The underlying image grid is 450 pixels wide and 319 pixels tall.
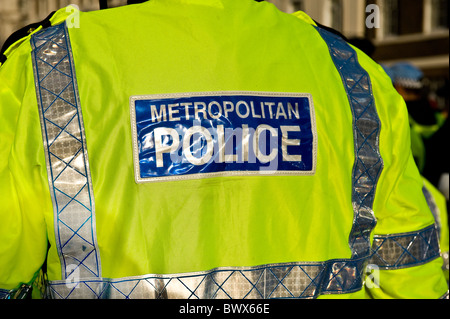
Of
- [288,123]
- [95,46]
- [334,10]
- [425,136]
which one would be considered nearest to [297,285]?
[288,123]

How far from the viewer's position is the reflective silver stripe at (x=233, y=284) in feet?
3.98

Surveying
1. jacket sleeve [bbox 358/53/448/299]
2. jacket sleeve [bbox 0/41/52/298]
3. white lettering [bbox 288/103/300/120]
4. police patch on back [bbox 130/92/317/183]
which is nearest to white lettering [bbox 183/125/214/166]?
police patch on back [bbox 130/92/317/183]

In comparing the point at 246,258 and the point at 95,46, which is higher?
the point at 95,46

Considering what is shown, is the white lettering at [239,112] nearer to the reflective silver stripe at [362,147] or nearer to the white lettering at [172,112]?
the white lettering at [172,112]

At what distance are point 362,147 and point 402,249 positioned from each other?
0.33 meters

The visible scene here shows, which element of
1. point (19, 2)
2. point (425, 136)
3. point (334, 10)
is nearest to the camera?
point (425, 136)

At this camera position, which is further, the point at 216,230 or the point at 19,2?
the point at 19,2

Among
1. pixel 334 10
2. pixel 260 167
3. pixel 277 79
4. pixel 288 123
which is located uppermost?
pixel 334 10

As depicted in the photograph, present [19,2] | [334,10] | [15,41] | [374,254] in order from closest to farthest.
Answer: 1. [15,41]
2. [374,254]
3. [19,2]
4. [334,10]

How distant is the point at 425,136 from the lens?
3939 mm

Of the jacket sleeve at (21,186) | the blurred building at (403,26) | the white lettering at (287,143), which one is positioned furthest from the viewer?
the blurred building at (403,26)

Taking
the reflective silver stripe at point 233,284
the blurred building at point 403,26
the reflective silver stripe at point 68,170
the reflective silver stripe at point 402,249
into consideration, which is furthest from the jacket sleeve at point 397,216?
the blurred building at point 403,26

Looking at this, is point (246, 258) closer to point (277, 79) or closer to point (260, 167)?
point (260, 167)

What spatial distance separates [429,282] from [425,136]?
8.61ft
